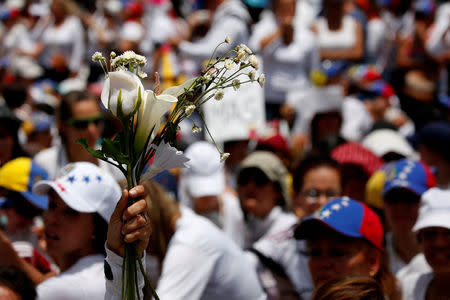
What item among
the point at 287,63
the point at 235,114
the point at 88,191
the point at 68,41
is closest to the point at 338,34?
the point at 287,63

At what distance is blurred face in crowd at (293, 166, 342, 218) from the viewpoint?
168 inches

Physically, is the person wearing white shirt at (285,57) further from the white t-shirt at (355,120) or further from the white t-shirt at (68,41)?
the white t-shirt at (68,41)

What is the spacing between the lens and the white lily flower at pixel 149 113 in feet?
6.66

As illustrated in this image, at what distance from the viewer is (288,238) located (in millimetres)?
4070

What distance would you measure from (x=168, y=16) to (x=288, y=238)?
916 cm

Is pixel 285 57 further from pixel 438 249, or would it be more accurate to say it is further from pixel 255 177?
pixel 438 249

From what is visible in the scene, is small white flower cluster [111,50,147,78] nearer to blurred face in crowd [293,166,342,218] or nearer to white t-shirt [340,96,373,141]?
blurred face in crowd [293,166,342,218]


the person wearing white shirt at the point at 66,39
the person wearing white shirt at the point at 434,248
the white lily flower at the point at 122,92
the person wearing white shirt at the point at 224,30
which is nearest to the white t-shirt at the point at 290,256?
the person wearing white shirt at the point at 434,248

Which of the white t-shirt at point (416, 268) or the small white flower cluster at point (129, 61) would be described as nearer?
the small white flower cluster at point (129, 61)

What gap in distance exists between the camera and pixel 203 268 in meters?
3.40

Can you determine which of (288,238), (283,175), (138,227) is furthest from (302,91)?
(138,227)

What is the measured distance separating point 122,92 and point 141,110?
9cm

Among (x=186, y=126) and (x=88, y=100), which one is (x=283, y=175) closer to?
(x=88, y=100)

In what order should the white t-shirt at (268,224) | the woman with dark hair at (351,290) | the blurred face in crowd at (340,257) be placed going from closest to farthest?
the woman with dark hair at (351,290), the blurred face in crowd at (340,257), the white t-shirt at (268,224)
